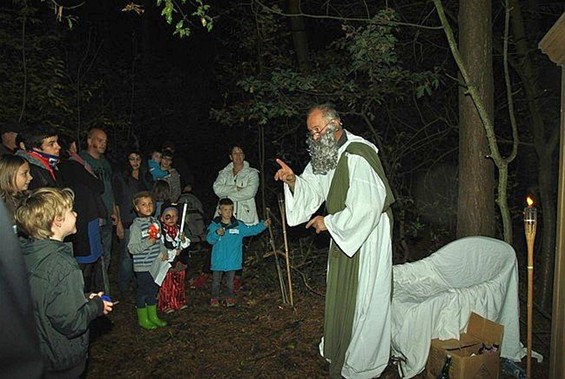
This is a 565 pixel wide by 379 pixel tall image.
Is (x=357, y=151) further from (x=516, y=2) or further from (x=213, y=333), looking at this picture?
(x=516, y=2)

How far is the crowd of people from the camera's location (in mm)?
3174

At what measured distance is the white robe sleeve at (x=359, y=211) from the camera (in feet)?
14.3

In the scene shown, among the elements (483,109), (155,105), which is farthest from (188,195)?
(155,105)

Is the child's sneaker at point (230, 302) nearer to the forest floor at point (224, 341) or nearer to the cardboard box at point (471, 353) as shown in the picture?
the forest floor at point (224, 341)

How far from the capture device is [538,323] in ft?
19.7

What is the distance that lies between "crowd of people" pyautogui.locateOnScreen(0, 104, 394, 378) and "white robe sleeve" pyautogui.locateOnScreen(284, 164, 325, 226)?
0.01m

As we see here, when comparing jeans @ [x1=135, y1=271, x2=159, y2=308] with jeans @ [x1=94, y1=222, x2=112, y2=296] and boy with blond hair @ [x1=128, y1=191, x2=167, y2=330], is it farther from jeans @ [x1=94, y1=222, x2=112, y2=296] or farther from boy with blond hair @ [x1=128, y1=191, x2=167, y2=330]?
jeans @ [x1=94, y1=222, x2=112, y2=296]

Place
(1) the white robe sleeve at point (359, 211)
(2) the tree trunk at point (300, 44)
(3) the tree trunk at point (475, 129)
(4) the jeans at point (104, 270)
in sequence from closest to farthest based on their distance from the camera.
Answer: (1) the white robe sleeve at point (359, 211) → (3) the tree trunk at point (475, 129) → (4) the jeans at point (104, 270) → (2) the tree trunk at point (300, 44)

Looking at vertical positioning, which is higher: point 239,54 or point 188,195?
point 239,54

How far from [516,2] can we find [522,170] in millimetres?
4286

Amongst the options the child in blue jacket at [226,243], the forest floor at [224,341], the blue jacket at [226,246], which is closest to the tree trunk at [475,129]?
the forest floor at [224,341]

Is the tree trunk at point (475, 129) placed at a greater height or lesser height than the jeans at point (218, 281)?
greater

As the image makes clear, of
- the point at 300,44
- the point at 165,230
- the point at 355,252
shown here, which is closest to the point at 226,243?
the point at 165,230

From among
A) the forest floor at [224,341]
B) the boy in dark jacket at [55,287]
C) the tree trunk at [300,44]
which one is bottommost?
the forest floor at [224,341]
